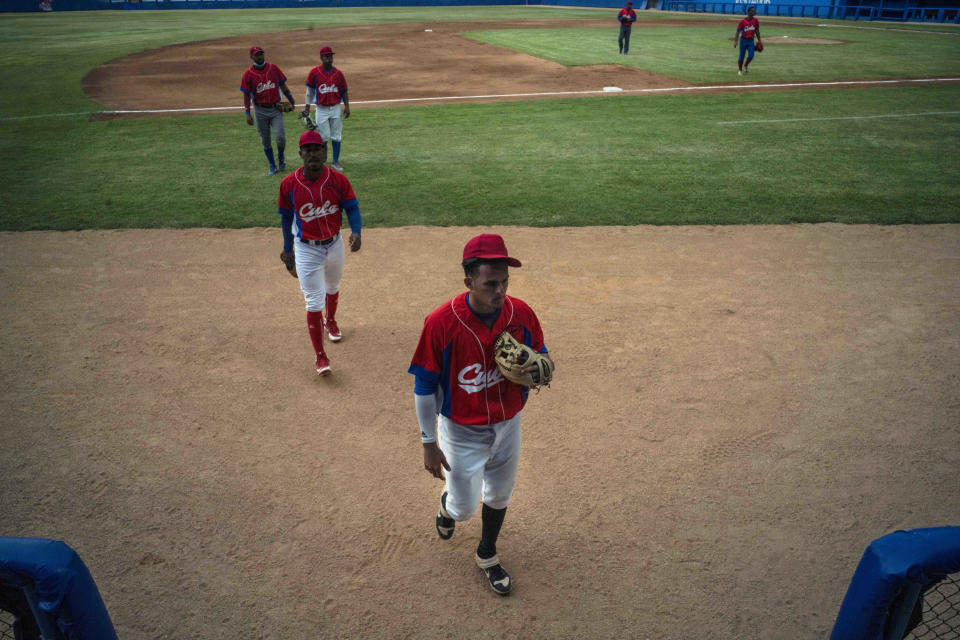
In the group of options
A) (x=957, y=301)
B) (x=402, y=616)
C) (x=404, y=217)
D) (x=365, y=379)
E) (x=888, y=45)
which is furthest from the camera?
(x=888, y=45)

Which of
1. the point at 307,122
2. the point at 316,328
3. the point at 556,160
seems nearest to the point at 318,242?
the point at 316,328

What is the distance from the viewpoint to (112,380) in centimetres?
571

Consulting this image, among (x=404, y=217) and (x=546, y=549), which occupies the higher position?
(x=404, y=217)

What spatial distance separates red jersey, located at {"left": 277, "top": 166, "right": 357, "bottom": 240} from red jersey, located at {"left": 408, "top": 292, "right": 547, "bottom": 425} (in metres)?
2.67

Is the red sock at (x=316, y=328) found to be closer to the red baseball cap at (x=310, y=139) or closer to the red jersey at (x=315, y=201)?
the red jersey at (x=315, y=201)

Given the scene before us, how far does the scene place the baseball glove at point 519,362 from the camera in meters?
2.98

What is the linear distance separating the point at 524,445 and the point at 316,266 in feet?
7.95

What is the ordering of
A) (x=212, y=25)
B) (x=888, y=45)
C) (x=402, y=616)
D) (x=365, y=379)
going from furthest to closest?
1. (x=212, y=25)
2. (x=888, y=45)
3. (x=365, y=379)
4. (x=402, y=616)

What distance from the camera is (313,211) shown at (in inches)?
211

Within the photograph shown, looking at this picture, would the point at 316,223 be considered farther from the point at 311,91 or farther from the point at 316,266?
the point at 311,91

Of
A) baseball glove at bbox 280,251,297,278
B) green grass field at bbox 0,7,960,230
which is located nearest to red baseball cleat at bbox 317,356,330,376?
baseball glove at bbox 280,251,297,278

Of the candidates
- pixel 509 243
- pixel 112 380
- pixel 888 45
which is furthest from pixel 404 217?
pixel 888 45

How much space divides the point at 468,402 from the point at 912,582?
1.92 metres

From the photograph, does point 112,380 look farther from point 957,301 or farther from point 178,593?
point 957,301
